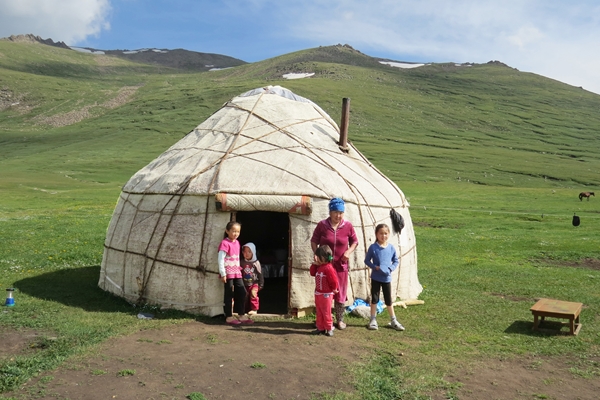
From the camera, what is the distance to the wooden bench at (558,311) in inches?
324

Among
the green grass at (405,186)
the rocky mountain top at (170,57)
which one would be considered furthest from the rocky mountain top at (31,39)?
the green grass at (405,186)

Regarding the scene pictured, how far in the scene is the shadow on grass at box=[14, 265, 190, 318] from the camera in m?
8.95

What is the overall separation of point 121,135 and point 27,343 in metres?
71.4

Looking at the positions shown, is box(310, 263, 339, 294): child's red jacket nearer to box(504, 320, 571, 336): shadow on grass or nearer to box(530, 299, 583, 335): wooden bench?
box(504, 320, 571, 336): shadow on grass

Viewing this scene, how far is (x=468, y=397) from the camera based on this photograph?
5.83 metres

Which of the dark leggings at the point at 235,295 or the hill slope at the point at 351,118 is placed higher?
the hill slope at the point at 351,118

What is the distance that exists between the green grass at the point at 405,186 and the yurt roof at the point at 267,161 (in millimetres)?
2152

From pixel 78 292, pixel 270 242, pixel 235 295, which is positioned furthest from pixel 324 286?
pixel 270 242

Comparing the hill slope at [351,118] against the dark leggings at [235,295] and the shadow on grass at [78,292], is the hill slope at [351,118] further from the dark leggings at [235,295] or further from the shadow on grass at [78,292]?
the dark leggings at [235,295]

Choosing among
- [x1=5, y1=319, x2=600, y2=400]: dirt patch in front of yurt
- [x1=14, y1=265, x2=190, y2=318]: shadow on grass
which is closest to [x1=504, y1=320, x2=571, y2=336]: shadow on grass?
[x1=5, y1=319, x2=600, y2=400]: dirt patch in front of yurt

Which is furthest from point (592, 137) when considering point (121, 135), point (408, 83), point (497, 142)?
point (121, 135)

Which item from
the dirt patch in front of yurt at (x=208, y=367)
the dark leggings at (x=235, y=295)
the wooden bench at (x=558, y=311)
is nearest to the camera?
the dirt patch in front of yurt at (x=208, y=367)

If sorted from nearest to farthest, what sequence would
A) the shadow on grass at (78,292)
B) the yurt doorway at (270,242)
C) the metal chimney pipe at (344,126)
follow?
1. the shadow on grass at (78,292)
2. the metal chimney pipe at (344,126)
3. the yurt doorway at (270,242)

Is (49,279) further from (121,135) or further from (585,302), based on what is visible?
(121,135)
